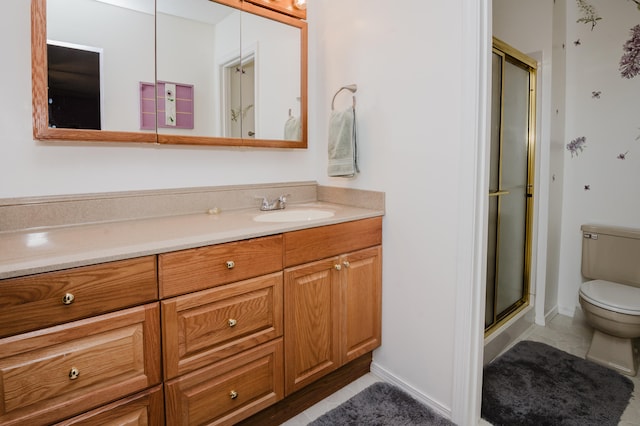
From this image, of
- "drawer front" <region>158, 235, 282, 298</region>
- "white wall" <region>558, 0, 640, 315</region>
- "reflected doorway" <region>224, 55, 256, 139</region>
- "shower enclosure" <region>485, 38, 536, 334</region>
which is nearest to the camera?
"drawer front" <region>158, 235, 282, 298</region>

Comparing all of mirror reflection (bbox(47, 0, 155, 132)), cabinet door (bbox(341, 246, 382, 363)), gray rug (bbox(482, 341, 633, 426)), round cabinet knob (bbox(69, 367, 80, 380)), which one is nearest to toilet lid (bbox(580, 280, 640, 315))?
gray rug (bbox(482, 341, 633, 426))

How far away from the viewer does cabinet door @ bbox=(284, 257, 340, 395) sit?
1453mm

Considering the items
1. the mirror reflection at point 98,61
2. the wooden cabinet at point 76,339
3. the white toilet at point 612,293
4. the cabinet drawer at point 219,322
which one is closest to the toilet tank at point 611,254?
the white toilet at point 612,293

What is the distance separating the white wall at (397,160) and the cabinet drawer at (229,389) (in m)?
0.68

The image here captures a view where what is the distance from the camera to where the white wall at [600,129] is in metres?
2.18

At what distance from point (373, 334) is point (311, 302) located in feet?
1.59

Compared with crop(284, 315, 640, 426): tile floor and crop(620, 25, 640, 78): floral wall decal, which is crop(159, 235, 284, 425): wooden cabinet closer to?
crop(284, 315, 640, 426): tile floor

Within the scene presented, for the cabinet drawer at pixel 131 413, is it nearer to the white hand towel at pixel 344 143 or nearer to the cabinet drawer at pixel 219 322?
the cabinet drawer at pixel 219 322

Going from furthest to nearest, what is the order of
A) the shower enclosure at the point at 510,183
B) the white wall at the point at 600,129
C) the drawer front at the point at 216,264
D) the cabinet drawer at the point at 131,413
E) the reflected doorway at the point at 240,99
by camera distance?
→ the white wall at the point at 600,129
the shower enclosure at the point at 510,183
the reflected doorway at the point at 240,99
the drawer front at the point at 216,264
the cabinet drawer at the point at 131,413

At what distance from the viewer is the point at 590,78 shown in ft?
7.61

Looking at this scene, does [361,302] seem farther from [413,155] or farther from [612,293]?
[612,293]

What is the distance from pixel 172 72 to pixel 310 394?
161 centimetres

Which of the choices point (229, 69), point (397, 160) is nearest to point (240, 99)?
point (229, 69)

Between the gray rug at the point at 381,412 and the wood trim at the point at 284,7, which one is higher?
the wood trim at the point at 284,7
